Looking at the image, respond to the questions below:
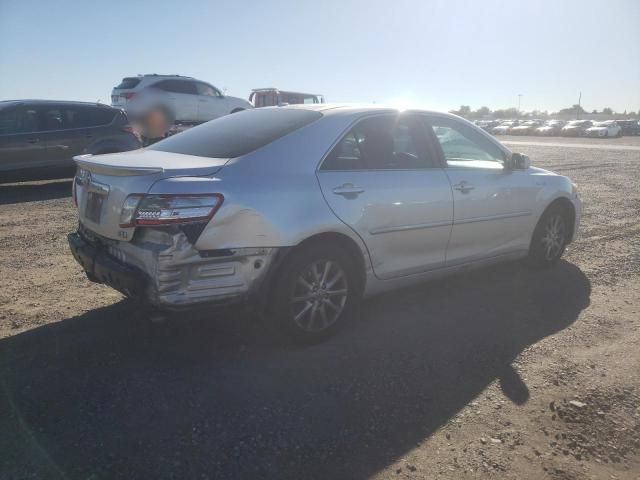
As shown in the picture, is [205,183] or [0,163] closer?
[205,183]

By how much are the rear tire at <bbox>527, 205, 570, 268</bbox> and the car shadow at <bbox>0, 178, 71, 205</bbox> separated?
7.82 metres

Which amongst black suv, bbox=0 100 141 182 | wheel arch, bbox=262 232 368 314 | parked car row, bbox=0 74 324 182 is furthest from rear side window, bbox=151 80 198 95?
wheel arch, bbox=262 232 368 314

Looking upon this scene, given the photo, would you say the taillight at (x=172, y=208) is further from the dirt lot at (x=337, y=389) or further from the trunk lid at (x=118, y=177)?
the dirt lot at (x=337, y=389)

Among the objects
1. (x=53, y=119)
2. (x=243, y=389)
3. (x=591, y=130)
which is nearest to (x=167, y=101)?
(x=53, y=119)

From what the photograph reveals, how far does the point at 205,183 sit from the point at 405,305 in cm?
220

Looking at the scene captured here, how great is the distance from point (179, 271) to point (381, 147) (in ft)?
6.13

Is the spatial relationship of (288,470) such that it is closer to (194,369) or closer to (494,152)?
(194,369)

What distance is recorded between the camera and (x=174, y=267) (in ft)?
9.46

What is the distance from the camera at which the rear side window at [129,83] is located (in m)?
14.8

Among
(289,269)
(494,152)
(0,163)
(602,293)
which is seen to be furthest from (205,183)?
(0,163)

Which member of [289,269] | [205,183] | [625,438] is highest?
[205,183]

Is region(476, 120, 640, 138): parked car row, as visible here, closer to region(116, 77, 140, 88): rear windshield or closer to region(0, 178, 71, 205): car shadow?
region(116, 77, 140, 88): rear windshield

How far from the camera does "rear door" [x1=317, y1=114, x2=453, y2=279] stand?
3.57 m

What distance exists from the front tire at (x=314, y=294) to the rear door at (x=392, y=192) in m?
0.27
